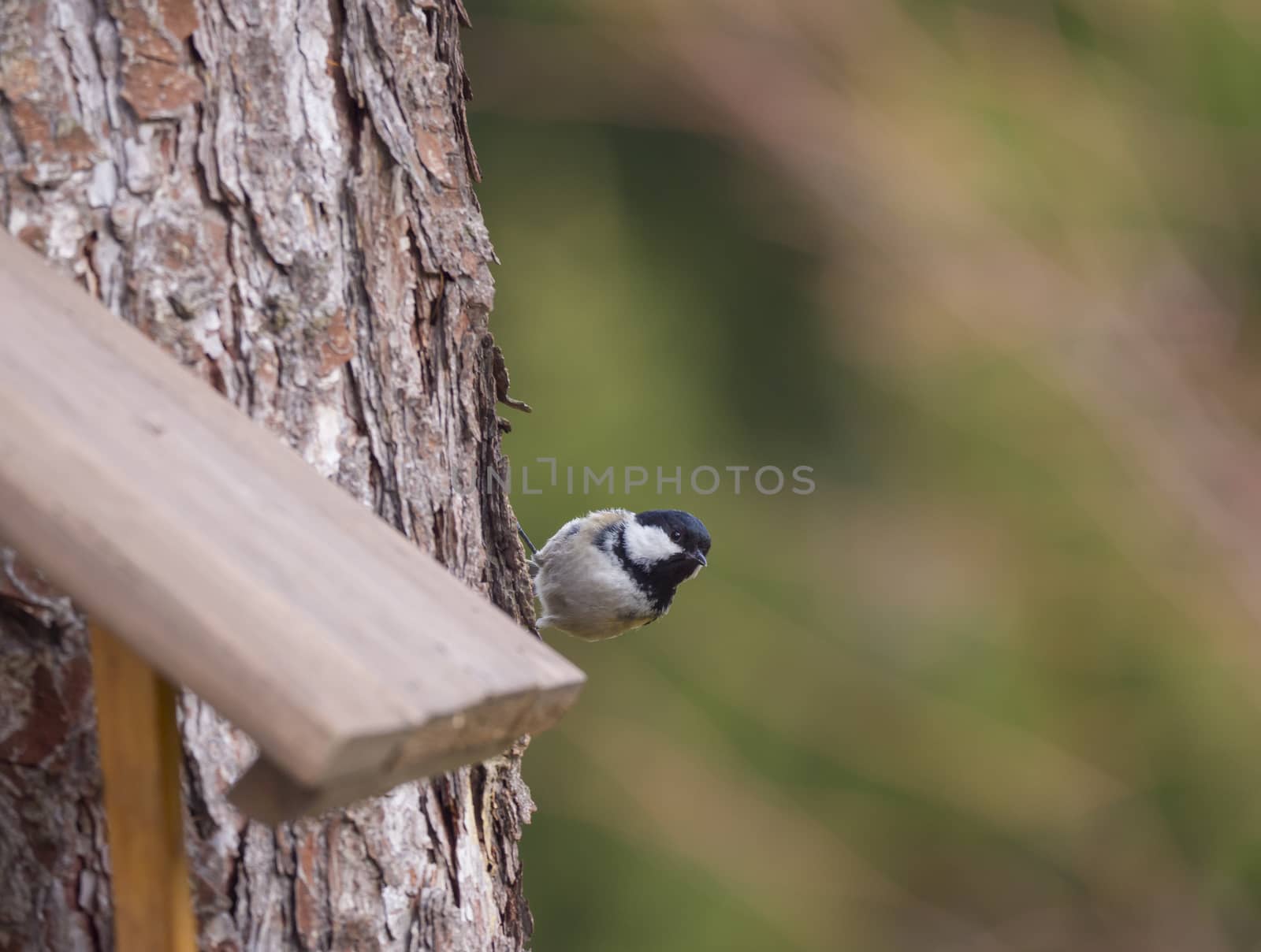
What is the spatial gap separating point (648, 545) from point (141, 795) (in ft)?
7.50

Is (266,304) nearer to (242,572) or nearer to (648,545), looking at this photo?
(242,572)

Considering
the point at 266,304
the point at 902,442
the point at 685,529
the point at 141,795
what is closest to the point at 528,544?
the point at 685,529

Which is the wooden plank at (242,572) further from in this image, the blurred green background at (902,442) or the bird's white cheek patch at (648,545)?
the bird's white cheek patch at (648,545)

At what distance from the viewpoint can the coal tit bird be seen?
3109 millimetres

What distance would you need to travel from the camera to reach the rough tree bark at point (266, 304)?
45.0 inches

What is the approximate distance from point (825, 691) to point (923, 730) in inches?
10.1

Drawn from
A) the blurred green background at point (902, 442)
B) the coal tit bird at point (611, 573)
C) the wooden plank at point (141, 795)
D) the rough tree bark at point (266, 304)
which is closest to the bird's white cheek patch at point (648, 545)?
the coal tit bird at point (611, 573)

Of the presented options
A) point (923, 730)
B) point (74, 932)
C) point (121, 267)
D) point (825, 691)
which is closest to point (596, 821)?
point (825, 691)

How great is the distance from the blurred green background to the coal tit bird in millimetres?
199

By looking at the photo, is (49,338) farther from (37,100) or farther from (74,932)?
(74,932)

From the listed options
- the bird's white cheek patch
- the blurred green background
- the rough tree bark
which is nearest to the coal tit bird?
the bird's white cheek patch

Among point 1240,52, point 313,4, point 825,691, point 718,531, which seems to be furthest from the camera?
point 718,531

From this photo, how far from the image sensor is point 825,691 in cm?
257

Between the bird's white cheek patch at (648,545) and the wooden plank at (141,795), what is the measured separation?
2.07m
